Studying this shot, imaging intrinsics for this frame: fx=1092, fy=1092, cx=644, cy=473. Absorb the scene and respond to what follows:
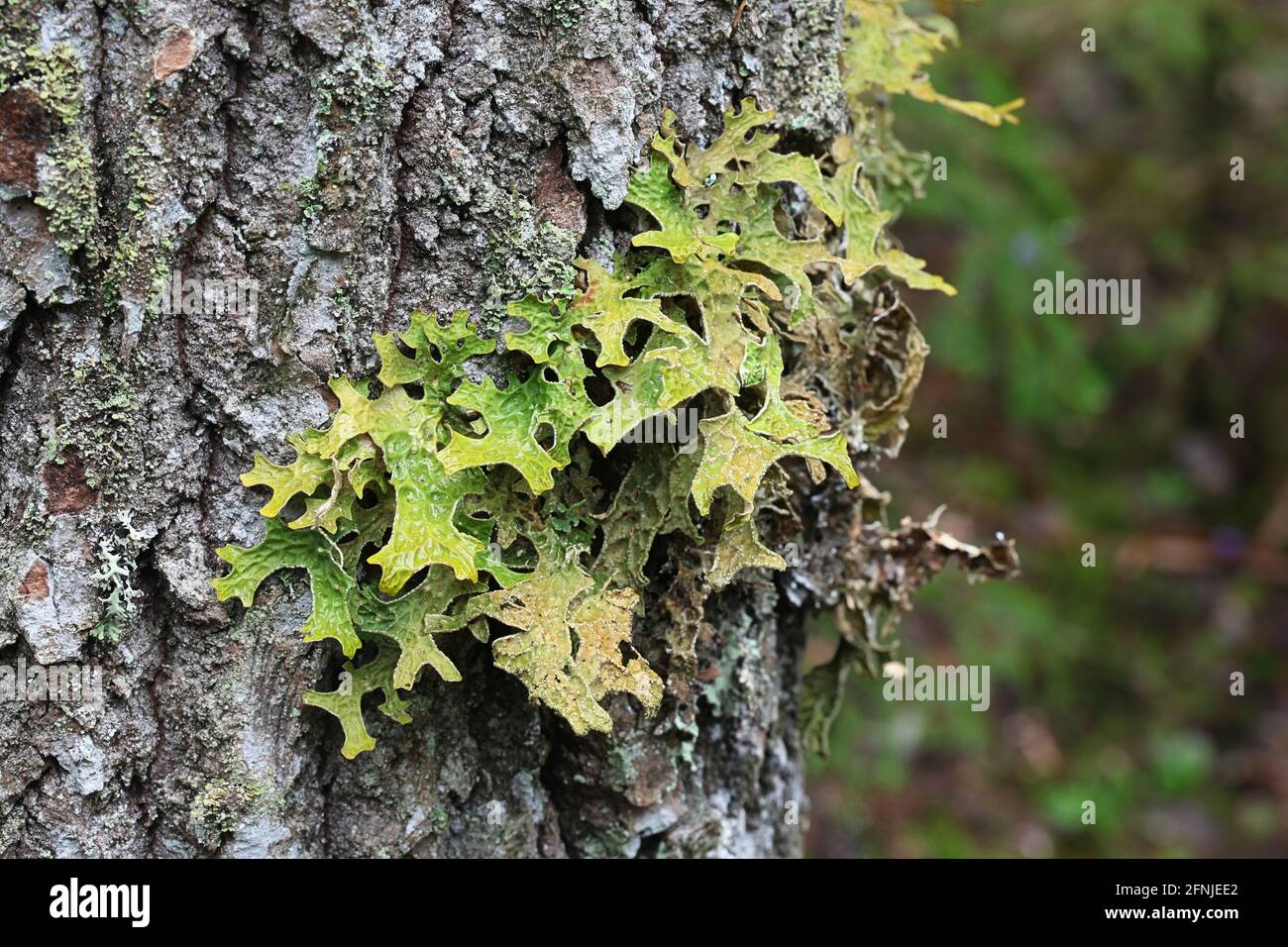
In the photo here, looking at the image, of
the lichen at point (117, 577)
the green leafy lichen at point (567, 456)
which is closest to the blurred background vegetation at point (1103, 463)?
the green leafy lichen at point (567, 456)

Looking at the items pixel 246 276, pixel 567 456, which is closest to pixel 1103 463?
pixel 567 456

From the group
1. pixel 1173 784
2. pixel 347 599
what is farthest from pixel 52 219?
pixel 1173 784

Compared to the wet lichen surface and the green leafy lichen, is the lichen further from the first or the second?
the green leafy lichen

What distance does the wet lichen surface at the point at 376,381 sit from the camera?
1386mm

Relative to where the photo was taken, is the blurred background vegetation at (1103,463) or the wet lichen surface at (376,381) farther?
the blurred background vegetation at (1103,463)

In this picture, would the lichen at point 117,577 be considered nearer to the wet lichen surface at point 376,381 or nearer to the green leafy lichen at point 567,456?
the wet lichen surface at point 376,381

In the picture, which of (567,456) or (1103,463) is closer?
(567,456)

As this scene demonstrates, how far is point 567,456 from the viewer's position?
1.43 meters

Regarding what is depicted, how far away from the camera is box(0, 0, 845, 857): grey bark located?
Answer: 1367 mm

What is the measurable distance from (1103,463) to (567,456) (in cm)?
440

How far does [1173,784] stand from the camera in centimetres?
433

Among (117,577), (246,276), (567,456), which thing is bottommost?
(117,577)

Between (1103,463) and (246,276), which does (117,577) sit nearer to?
(246,276)

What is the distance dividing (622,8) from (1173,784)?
13.2ft
